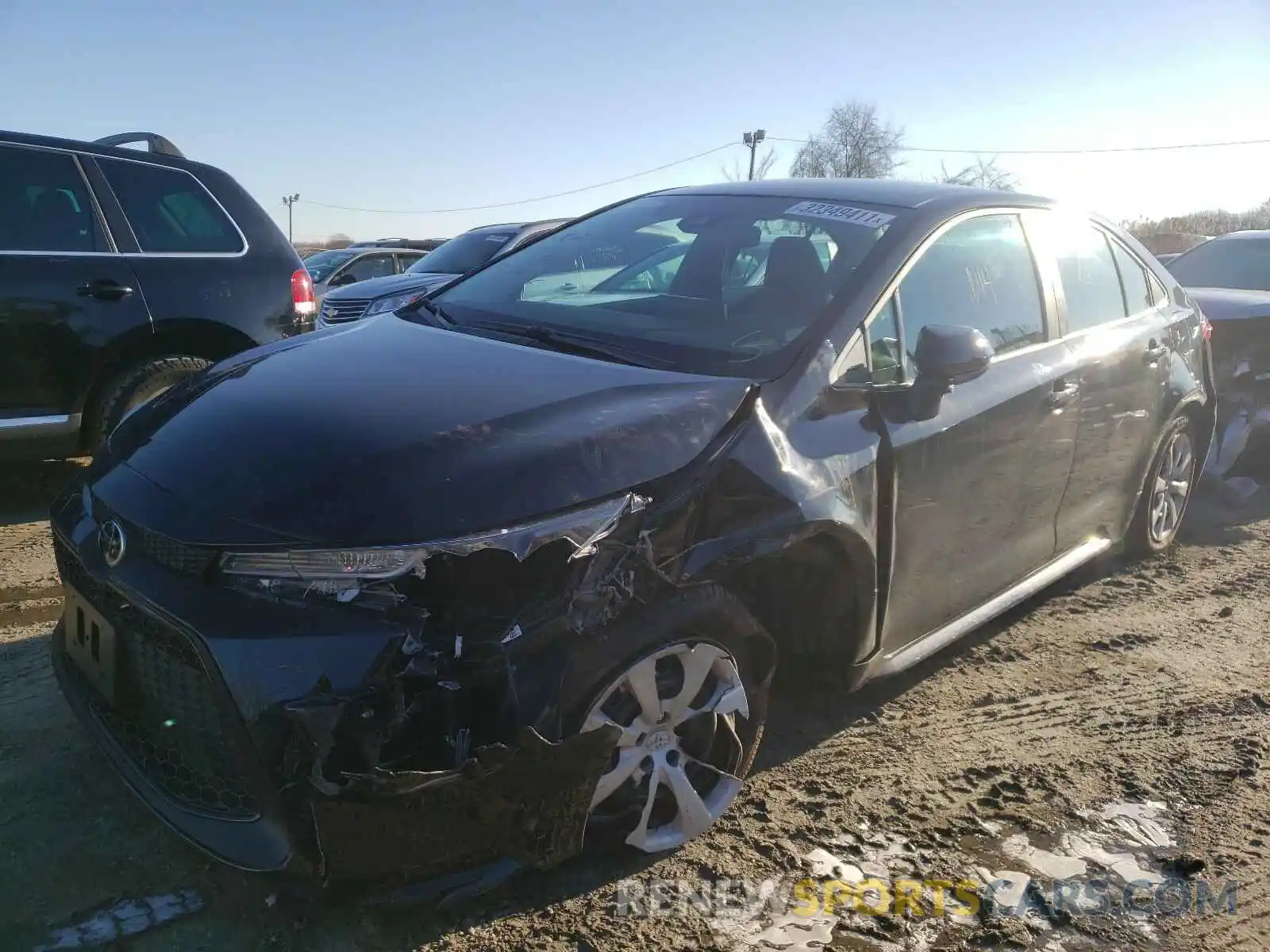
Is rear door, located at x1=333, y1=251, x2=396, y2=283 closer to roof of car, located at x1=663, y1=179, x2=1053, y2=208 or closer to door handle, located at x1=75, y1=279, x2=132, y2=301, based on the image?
door handle, located at x1=75, y1=279, x2=132, y2=301

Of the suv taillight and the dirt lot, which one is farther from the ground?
the suv taillight

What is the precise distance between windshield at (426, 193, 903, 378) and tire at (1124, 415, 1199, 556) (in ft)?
7.37

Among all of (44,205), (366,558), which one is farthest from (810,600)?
(44,205)

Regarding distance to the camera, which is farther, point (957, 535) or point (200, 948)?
point (957, 535)

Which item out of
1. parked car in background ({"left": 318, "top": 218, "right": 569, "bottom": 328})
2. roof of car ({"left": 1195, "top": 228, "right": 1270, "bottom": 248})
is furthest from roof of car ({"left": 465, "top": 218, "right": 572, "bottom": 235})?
roof of car ({"left": 1195, "top": 228, "right": 1270, "bottom": 248})

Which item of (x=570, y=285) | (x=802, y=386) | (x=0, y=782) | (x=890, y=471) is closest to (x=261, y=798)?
(x=0, y=782)

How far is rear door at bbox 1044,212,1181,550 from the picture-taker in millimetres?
3809

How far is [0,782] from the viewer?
2.63m

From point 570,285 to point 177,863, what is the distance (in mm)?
2198

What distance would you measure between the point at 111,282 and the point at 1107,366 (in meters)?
4.65

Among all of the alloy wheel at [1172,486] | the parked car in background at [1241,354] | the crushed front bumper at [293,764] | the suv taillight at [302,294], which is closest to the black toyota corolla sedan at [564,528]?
the crushed front bumper at [293,764]

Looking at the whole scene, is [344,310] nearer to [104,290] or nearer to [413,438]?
[104,290]

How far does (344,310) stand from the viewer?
855 cm

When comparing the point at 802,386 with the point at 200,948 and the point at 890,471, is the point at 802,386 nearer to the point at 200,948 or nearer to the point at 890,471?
the point at 890,471
